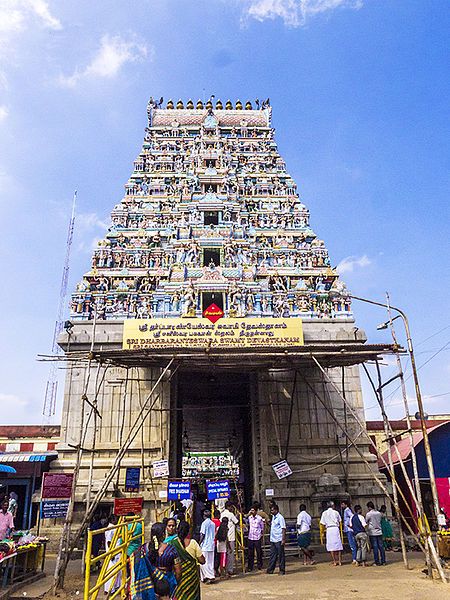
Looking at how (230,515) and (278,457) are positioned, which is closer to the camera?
(230,515)

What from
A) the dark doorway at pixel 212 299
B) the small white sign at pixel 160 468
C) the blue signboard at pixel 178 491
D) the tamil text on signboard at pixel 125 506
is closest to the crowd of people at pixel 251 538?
the tamil text on signboard at pixel 125 506

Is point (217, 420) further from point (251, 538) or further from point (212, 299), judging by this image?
point (251, 538)

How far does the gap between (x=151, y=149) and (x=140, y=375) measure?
14158 mm

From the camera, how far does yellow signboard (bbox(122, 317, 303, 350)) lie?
47.9 feet

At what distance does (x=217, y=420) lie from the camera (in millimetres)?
26109

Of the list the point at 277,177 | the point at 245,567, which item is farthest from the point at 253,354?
the point at 277,177

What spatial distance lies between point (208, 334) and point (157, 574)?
31.7 feet

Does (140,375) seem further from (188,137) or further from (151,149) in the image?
(188,137)

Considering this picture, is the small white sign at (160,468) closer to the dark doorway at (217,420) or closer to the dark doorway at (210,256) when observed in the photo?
the dark doorway at (217,420)

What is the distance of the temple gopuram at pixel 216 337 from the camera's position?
47.8 ft

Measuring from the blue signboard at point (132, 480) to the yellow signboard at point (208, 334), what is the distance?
146 inches

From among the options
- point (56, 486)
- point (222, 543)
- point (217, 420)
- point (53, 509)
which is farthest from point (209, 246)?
point (222, 543)

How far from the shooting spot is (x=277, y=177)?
928 inches

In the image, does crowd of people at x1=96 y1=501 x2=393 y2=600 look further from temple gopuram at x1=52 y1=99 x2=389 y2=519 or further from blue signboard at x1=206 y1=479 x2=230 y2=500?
temple gopuram at x1=52 y1=99 x2=389 y2=519
